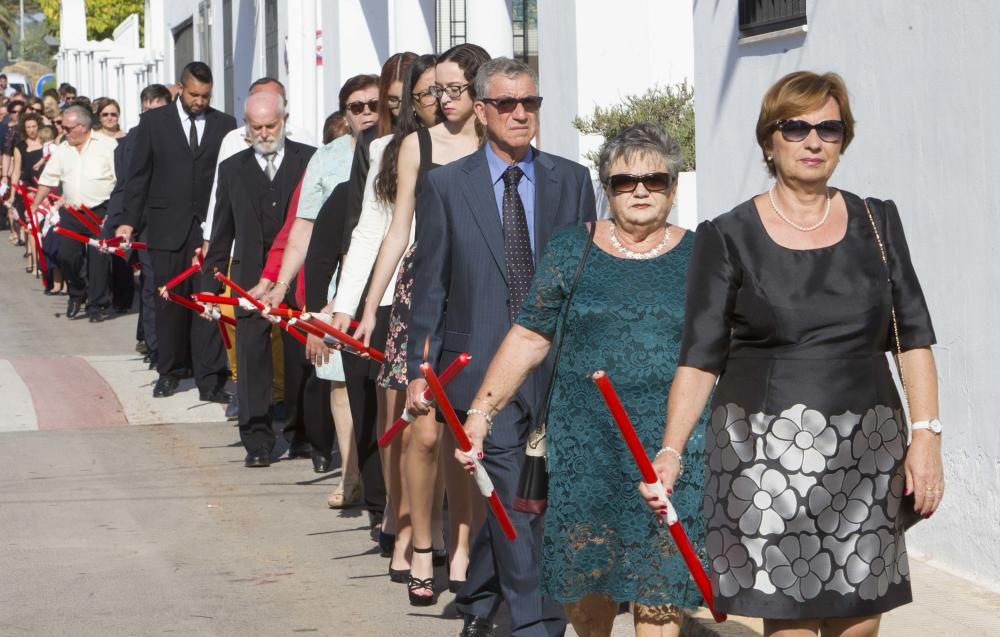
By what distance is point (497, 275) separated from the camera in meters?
6.30

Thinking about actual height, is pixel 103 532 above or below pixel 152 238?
below

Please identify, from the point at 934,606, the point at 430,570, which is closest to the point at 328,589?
the point at 430,570

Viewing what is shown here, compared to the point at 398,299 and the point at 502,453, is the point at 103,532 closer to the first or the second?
the point at 398,299

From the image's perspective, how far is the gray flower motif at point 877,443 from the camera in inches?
176

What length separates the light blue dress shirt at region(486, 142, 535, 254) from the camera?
6352 mm

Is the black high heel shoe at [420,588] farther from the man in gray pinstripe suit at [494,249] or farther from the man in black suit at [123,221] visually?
the man in black suit at [123,221]

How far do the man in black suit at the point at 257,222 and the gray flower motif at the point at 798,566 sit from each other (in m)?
6.45

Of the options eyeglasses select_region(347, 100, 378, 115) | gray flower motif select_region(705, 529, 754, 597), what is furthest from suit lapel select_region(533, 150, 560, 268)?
eyeglasses select_region(347, 100, 378, 115)

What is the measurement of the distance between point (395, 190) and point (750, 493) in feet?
11.0

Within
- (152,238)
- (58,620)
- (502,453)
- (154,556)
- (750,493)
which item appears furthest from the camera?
(152,238)

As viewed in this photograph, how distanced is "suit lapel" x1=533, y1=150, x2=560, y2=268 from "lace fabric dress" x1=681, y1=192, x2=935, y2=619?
1800 mm

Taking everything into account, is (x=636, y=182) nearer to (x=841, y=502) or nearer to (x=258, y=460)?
(x=841, y=502)

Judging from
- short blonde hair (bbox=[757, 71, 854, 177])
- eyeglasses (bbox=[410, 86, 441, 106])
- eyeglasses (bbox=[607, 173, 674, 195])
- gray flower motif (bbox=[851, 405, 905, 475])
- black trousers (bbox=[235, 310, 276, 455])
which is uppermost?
eyeglasses (bbox=[410, 86, 441, 106])

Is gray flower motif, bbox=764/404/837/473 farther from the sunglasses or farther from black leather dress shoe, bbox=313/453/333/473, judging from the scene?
black leather dress shoe, bbox=313/453/333/473
